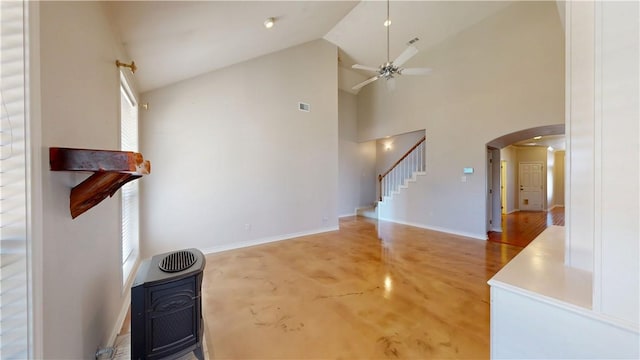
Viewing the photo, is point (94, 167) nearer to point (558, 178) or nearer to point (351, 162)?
point (351, 162)

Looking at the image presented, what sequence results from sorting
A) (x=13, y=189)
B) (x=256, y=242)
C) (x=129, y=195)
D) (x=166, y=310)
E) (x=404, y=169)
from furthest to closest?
(x=404, y=169) < (x=256, y=242) < (x=129, y=195) < (x=166, y=310) < (x=13, y=189)

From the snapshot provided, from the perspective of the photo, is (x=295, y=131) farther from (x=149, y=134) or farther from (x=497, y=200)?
(x=497, y=200)

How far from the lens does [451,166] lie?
5.50 metres

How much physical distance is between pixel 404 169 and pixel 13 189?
7.20m

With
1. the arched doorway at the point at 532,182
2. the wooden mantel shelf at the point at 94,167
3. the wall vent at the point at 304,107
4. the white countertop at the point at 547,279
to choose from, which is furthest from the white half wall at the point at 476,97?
the wooden mantel shelf at the point at 94,167

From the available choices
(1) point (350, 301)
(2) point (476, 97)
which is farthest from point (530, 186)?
→ (1) point (350, 301)

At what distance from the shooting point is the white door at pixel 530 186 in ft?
28.7

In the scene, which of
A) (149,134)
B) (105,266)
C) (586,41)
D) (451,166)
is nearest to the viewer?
(586,41)

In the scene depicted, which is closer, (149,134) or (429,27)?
(149,134)

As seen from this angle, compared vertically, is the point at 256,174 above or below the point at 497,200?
above

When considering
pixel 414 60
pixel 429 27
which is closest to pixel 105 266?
pixel 429 27

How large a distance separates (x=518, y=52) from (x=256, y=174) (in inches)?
221

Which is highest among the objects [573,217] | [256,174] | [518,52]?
[518,52]

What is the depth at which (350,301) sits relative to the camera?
103 inches
